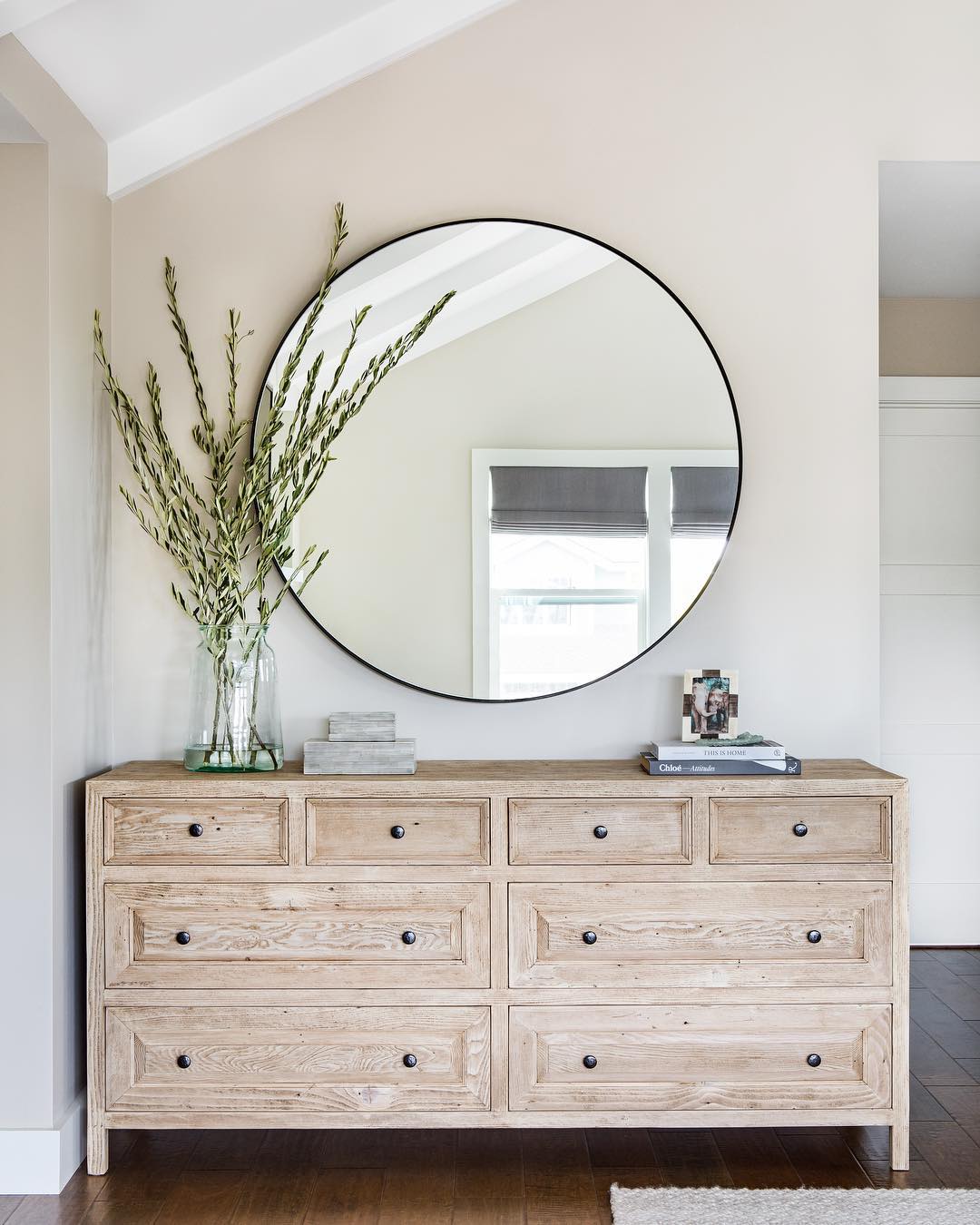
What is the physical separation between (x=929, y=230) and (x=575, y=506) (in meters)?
1.49

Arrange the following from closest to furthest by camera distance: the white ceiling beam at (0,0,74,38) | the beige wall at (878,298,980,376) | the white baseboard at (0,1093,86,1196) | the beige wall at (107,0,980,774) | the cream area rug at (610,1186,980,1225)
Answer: the white ceiling beam at (0,0,74,38), the cream area rug at (610,1186,980,1225), the white baseboard at (0,1093,86,1196), the beige wall at (107,0,980,774), the beige wall at (878,298,980,376)

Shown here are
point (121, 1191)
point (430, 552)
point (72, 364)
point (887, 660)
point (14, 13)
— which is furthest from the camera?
point (887, 660)

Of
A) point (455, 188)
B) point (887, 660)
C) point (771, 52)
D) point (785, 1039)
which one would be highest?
point (771, 52)

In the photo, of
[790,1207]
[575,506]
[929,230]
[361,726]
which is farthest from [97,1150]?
[929,230]

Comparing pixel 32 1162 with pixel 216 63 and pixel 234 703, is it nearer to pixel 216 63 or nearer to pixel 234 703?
pixel 234 703

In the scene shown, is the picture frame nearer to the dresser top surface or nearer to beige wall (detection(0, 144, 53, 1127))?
the dresser top surface

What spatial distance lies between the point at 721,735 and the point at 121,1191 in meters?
1.65

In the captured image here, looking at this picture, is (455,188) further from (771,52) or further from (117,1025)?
(117,1025)

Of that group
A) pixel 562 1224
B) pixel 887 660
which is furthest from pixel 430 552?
pixel 887 660

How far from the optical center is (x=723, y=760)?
2.22 meters

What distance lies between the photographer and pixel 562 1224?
197 cm

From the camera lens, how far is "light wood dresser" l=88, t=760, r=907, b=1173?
2131 millimetres

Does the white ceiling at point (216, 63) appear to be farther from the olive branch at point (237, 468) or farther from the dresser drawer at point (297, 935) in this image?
the dresser drawer at point (297, 935)

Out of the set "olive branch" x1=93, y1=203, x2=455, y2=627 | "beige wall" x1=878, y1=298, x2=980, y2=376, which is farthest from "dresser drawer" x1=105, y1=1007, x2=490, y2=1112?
"beige wall" x1=878, y1=298, x2=980, y2=376
